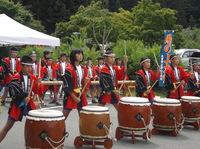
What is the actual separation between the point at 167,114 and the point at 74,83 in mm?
2190

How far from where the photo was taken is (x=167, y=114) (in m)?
7.09

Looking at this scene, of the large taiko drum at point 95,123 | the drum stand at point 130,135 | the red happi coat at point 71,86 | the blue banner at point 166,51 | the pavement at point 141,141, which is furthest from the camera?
the blue banner at point 166,51

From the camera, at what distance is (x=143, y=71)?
767cm

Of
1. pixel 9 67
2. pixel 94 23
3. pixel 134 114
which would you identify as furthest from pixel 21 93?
pixel 94 23

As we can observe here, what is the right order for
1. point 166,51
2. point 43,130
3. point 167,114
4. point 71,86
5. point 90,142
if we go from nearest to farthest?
point 43,130, point 90,142, point 71,86, point 167,114, point 166,51

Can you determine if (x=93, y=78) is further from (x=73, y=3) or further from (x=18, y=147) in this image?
(x=73, y=3)

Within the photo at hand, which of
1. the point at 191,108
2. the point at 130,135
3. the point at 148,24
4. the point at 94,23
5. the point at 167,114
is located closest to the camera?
the point at 130,135

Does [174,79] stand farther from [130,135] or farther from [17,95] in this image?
[17,95]

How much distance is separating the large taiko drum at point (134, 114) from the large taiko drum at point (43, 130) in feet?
6.06

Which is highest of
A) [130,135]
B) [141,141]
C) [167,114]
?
[167,114]

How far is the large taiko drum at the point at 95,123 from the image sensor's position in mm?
5762

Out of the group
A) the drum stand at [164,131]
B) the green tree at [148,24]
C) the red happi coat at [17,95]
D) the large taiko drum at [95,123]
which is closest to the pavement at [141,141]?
the drum stand at [164,131]

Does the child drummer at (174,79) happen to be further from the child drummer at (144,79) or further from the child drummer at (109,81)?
the child drummer at (109,81)

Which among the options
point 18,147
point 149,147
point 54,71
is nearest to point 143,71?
point 149,147
